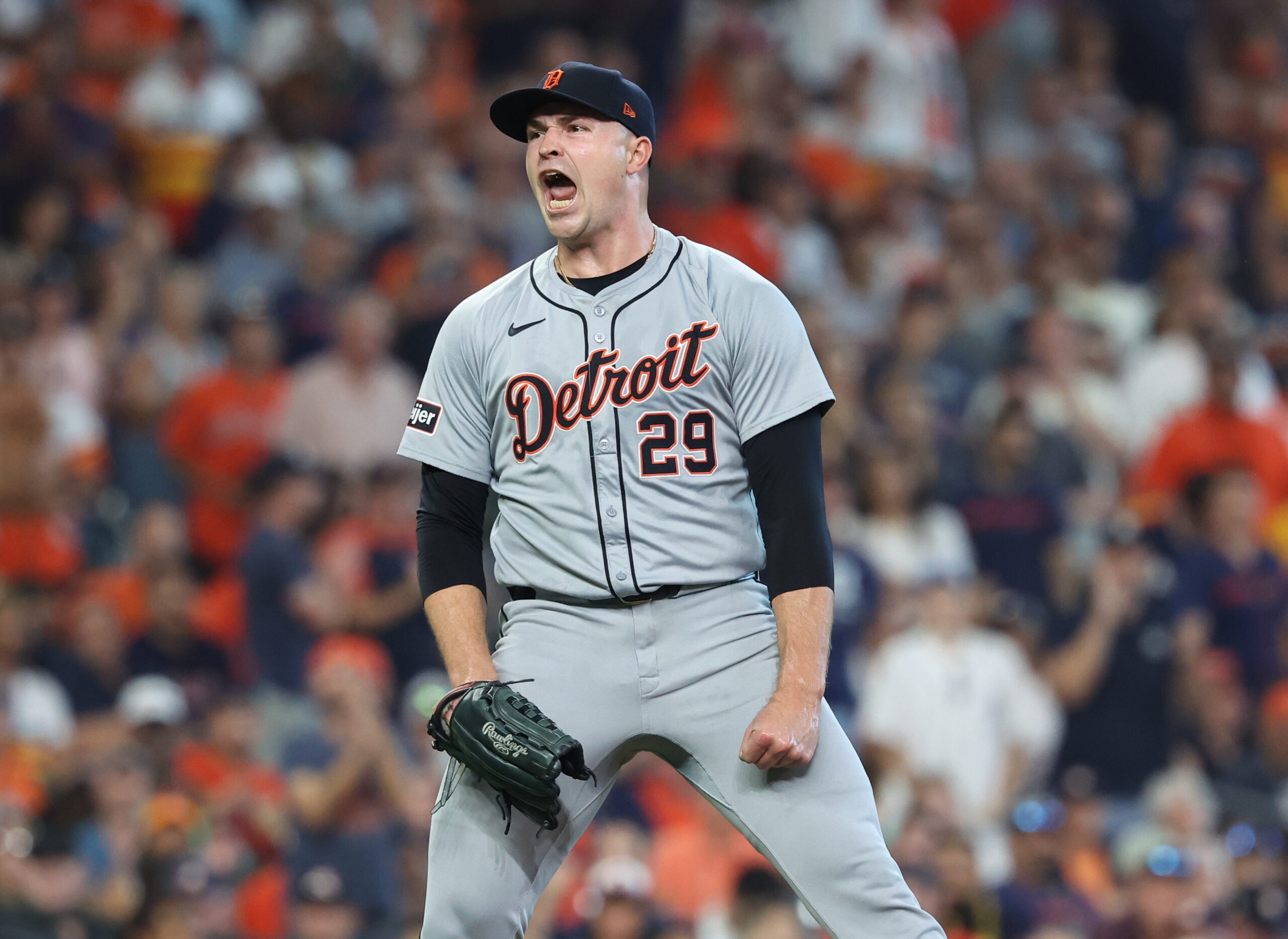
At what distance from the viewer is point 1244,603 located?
817 centimetres

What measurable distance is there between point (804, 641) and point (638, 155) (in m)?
1.01

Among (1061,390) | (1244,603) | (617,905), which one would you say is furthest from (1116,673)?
(617,905)

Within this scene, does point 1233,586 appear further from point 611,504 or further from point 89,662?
point 611,504

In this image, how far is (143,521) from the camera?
794 cm

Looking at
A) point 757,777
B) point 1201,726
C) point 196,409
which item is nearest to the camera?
point 757,777

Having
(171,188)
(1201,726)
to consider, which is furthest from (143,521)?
A: (1201,726)

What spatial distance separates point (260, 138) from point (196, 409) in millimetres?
2245

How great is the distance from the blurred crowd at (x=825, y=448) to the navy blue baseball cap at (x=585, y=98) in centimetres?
253

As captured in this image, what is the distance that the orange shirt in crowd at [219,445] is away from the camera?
8320 mm

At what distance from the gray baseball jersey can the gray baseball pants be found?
0.28 ft

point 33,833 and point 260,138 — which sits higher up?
point 260,138

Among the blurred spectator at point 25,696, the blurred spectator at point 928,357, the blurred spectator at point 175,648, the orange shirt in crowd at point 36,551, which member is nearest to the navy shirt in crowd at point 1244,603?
the blurred spectator at point 928,357

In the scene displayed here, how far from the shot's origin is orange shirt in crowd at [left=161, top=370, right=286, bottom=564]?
8320 mm

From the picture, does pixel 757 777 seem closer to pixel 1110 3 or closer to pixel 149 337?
Result: pixel 149 337
